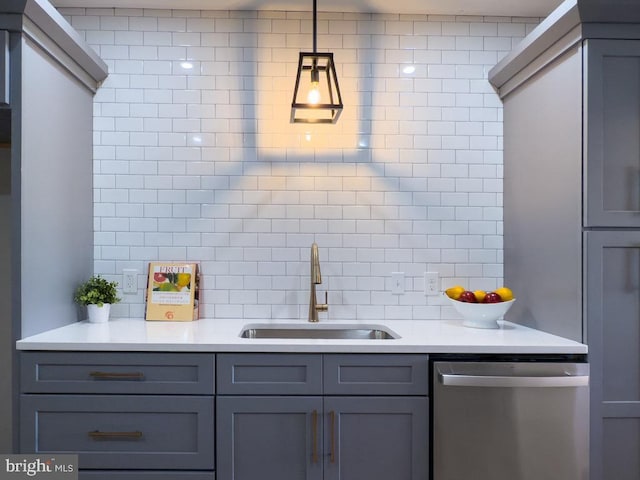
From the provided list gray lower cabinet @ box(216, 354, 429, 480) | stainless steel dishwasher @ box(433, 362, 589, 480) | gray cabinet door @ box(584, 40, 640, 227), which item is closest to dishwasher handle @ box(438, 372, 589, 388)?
stainless steel dishwasher @ box(433, 362, 589, 480)

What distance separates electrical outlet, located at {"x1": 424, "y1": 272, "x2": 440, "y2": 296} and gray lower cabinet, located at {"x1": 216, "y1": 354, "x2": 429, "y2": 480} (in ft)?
2.41

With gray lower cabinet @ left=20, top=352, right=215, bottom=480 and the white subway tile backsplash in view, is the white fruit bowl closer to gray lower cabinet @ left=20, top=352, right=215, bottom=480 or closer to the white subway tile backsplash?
the white subway tile backsplash

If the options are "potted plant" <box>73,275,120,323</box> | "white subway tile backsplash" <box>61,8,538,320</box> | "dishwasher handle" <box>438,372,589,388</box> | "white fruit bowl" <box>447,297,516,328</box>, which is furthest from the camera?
"white subway tile backsplash" <box>61,8,538,320</box>

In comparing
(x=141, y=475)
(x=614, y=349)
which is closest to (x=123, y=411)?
(x=141, y=475)

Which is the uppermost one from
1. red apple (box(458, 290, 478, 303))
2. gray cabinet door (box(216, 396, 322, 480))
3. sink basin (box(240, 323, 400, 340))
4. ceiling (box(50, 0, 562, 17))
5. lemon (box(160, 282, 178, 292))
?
ceiling (box(50, 0, 562, 17))

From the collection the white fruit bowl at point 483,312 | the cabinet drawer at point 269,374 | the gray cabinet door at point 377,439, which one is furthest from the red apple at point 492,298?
the cabinet drawer at point 269,374

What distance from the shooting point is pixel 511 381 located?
1812mm

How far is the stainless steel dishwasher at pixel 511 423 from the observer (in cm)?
182

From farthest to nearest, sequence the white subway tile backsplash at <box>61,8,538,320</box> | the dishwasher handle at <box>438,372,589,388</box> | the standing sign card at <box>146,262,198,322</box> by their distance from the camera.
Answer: the white subway tile backsplash at <box>61,8,538,320</box>, the standing sign card at <box>146,262,198,322</box>, the dishwasher handle at <box>438,372,589,388</box>

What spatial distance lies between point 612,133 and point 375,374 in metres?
1.26

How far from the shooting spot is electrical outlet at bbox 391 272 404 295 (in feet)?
8.36

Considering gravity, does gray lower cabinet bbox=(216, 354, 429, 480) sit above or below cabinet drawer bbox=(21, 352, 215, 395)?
below

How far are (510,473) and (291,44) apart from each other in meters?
2.17

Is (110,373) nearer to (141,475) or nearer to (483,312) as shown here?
(141,475)
